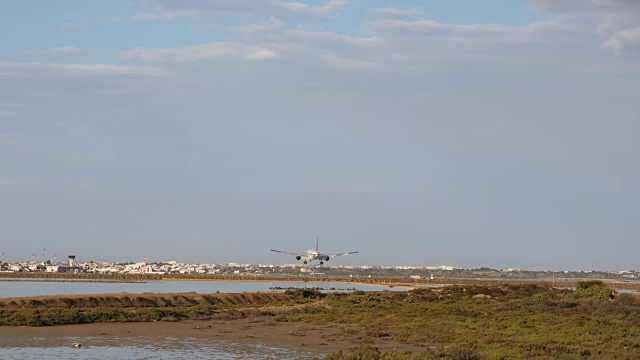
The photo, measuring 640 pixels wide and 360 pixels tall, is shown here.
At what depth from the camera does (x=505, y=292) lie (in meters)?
77.4

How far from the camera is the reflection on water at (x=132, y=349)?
30.7 m

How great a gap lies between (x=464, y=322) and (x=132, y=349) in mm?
18308

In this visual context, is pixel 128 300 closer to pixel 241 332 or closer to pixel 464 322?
pixel 241 332

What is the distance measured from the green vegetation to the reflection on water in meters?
4.57

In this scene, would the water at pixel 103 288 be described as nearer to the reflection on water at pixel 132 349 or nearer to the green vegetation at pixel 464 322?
the green vegetation at pixel 464 322

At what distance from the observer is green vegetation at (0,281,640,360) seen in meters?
30.8

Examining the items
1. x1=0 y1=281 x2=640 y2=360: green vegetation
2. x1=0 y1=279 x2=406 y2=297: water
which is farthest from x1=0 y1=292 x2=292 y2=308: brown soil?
x1=0 y1=279 x2=406 y2=297: water

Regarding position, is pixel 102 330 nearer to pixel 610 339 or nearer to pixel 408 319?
pixel 408 319

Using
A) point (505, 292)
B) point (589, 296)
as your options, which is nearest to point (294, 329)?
point (589, 296)

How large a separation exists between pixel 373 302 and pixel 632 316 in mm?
21645

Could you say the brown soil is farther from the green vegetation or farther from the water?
the water

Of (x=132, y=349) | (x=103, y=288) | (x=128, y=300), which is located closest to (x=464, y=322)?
(x=132, y=349)

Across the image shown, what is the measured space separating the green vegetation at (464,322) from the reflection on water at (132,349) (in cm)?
457

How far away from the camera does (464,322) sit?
42.6 m
